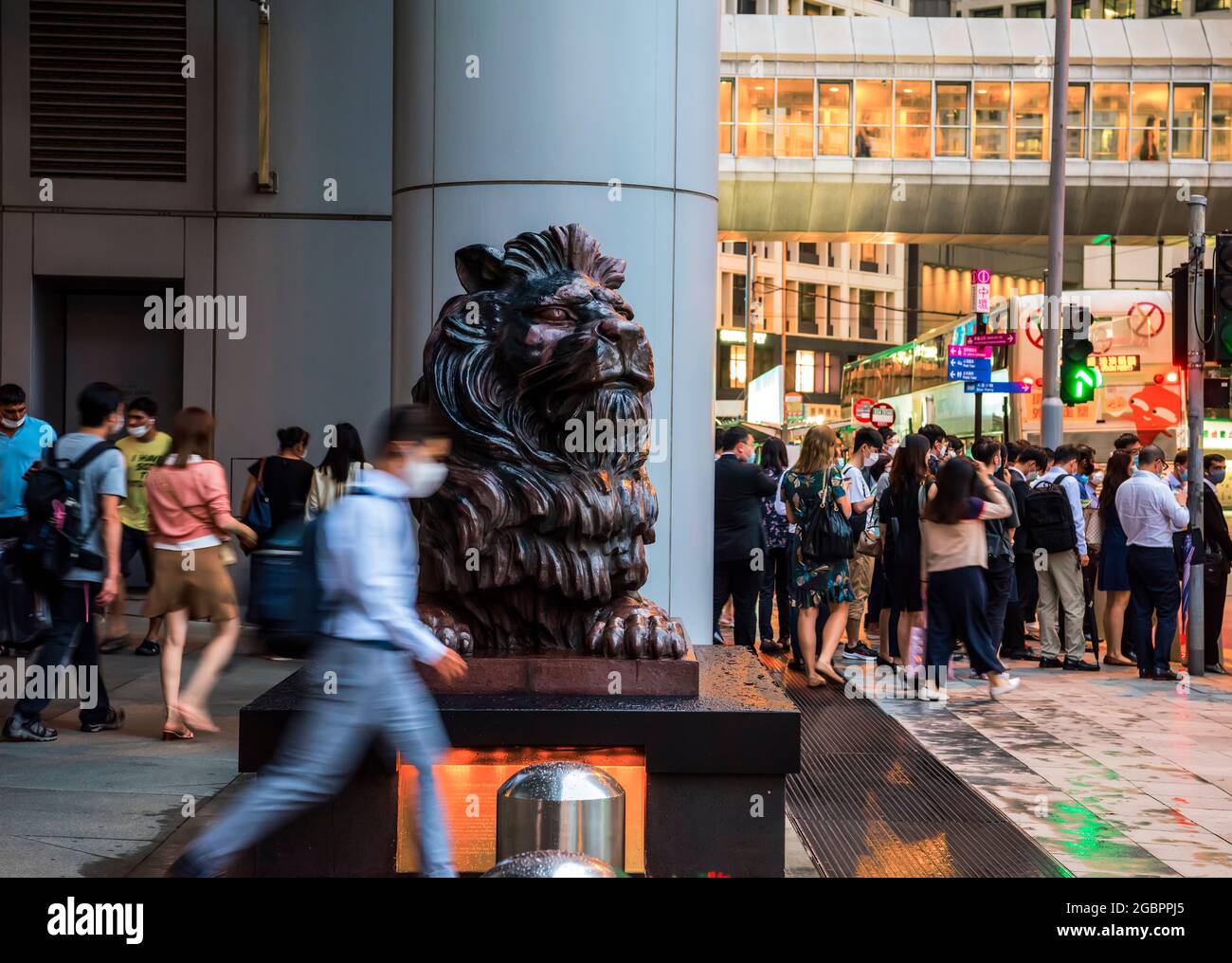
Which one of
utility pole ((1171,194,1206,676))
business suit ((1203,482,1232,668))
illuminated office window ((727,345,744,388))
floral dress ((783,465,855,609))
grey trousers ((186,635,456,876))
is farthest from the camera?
illuminated office window ((727,345,744,388))

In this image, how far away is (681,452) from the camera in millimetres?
9656

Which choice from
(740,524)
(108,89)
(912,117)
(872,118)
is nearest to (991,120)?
(912,117)

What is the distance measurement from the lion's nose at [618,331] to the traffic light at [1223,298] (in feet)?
25.5

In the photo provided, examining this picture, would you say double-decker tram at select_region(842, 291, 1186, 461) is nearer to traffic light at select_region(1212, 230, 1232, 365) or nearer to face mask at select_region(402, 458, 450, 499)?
traffic light at select_region(1212, 230, 1232, 365)

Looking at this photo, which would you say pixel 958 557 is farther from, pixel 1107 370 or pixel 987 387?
pixel 1107 370

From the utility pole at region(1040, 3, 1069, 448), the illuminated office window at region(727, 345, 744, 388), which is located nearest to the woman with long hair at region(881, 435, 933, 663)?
the utility pole at region(1040, 3, 1069, 448)

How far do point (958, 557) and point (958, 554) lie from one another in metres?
0.02

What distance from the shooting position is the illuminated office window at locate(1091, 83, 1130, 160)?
88.2 feet

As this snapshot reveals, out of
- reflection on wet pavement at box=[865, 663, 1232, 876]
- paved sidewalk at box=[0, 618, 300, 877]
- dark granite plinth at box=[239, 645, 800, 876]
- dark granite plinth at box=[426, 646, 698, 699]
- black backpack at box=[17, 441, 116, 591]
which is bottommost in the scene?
reflection on wet pavement at box=[865, 663, 1232, 876]

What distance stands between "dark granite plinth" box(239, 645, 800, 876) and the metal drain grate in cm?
69

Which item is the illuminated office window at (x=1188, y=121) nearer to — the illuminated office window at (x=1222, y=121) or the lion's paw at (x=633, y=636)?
the illuminated office window at (x=1222, y=121)

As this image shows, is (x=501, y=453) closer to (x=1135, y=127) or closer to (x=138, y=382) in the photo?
(x=138, y=382)

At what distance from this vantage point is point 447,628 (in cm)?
553

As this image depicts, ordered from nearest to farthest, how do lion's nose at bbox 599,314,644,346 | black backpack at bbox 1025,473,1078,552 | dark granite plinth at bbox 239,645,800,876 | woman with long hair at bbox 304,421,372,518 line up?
dark granite plinth at bbox 239,645,800,876, lion's nose at bbox 599,314,644,346, woman with long hair at bbox 304,421,372,518, black backpack at bbox 1025,473,1078,552
